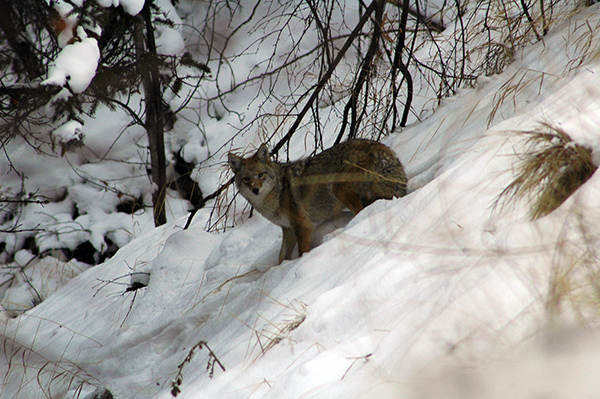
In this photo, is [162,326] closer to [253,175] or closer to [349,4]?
[253,175]

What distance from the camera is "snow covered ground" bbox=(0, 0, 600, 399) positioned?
1.95 meters

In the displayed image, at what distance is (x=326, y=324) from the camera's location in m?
2.57

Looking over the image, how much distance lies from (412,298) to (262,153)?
2.67 metres

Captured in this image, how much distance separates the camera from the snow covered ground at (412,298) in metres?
1.95

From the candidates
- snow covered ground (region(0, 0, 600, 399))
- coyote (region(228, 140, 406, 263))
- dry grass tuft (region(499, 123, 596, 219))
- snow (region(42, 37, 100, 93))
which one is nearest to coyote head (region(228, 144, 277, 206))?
coyote (region(228, 140, 406, 263))

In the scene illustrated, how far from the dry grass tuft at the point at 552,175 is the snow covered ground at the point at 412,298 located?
0.06m

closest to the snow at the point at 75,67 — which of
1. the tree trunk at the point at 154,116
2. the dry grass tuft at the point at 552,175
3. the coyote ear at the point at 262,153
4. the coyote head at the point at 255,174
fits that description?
the coyote head at the point at 255,174

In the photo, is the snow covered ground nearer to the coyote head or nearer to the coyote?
the coyote

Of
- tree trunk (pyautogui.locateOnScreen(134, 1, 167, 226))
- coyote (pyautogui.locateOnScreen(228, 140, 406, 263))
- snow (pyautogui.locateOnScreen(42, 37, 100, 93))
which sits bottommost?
coyote (pyautogui.locateOnScreen(228, 140, 406, 263))

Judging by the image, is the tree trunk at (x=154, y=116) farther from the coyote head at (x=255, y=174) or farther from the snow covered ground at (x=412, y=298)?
the snow covered ground at (x=412, y=298)

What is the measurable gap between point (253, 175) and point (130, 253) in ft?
9.38

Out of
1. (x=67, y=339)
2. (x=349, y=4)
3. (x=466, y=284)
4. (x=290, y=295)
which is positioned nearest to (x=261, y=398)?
(x=290, y=295)

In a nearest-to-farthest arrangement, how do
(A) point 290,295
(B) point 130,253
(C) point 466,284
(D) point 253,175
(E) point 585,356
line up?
(E) point 585,356 → (C) point 466,284 → (A) point 290,295 → (D) point 253,175 → (B) point 130,253

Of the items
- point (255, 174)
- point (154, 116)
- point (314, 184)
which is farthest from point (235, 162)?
point (154, 116)
